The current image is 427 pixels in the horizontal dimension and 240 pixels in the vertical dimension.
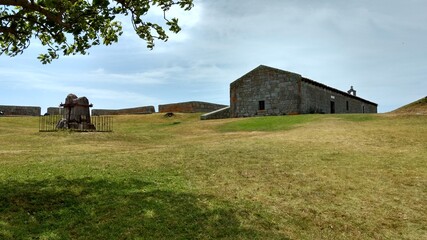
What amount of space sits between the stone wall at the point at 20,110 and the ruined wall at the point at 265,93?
78.1 ft

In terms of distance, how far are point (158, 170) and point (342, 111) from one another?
37.9 metres

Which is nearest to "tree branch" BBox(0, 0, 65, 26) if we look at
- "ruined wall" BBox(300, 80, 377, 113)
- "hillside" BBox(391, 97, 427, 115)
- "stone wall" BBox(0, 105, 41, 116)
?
"hillside" BBox(391, 97, 427, 115)

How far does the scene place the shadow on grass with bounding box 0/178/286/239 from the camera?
6312 millimetres

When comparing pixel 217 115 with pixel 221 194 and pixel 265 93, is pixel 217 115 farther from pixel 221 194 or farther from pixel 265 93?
pixel 221 194

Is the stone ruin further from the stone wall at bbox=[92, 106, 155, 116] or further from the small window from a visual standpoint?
the stone wall at bbox=[92, 106, 155, 116]

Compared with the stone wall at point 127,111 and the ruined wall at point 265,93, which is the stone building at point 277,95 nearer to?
the ruined wall at point 265,93

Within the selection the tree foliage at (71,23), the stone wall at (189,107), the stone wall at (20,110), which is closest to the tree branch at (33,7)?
the tree foliage at (71,23)

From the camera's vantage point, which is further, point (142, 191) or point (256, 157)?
point (256, 157)

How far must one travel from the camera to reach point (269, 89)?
3784 cm

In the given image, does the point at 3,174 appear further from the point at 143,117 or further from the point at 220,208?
the point at 143,117

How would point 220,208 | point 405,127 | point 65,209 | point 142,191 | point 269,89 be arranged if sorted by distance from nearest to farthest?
point 65,209 → point 220,208 → point 142,191 → point 405,127 → point 269,89

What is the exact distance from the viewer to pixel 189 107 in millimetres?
46094

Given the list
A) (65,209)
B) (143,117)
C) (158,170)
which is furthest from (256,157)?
(143,117)

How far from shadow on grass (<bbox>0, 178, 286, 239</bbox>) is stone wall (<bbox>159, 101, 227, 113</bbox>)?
123ft
